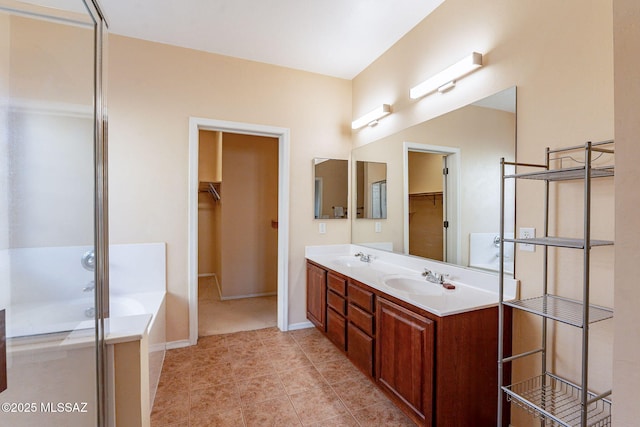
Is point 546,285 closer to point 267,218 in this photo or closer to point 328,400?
point 328,400

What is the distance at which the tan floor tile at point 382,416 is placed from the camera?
176 centimetres

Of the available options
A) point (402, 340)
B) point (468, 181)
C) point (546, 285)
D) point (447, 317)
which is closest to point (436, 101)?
point (468, 181)

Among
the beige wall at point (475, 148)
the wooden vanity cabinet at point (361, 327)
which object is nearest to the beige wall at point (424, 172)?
the beige wall at point (475, 148)

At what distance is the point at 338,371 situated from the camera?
234 cm

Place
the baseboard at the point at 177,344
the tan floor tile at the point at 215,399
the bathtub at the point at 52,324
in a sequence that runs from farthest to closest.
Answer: the baseboard at the point at 177,344 < the tan floor tile at the point at 215,399 < the bathtub at the point at 52,324

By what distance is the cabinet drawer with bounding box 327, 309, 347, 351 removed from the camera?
2.39 meters

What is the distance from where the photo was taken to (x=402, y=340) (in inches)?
66.7

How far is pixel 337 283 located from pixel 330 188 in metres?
1.16

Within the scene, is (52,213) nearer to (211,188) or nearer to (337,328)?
(337,328)

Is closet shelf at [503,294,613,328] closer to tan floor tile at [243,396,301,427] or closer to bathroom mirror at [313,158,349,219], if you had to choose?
tan floor tile at [243,396,301,427]

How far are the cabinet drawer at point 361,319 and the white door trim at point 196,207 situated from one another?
3.44 feet

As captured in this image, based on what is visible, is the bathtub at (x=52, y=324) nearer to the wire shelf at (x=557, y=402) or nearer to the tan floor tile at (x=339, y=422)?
the tan floor tile at (x=339, y=422)

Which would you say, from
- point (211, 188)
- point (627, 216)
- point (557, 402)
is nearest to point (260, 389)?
point (557, 402)

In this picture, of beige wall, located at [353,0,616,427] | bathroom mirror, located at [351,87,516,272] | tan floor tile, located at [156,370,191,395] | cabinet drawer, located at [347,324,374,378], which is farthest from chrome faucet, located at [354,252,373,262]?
tan floor tile, located at [156,370,191,395]
